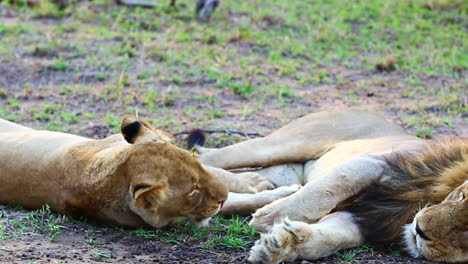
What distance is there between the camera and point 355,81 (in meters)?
6.80

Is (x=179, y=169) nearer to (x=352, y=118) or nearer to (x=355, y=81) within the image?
(x=352, y=118)

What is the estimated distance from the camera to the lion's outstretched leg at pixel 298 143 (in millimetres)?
4543

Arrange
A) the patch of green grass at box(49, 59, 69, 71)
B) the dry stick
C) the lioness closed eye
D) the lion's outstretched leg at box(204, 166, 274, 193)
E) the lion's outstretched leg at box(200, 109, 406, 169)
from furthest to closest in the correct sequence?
the dry stick < the patch of green grass at box(49, 59, 69, 71) < the lion's outstretched leg at box(200, 109, 406, 169) < the lion's outstretched leg at box(204, 166, 274, 193) < the lioness closed eye

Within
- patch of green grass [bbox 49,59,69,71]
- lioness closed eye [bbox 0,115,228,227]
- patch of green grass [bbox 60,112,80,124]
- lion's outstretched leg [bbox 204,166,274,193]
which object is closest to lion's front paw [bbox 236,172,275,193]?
lion's outstretched leg [bbox 204,166,274,193]

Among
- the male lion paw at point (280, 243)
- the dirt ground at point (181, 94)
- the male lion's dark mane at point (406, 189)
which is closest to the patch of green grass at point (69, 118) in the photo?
the dirt ground at point (181, 94)

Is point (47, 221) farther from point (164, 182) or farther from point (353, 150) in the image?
point (353, 150)

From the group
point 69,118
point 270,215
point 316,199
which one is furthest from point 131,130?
point 69,118

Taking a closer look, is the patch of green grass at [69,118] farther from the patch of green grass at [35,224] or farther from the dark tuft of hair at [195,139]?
the patch of green grass at [35,224]

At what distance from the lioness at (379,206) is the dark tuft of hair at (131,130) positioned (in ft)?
2.03

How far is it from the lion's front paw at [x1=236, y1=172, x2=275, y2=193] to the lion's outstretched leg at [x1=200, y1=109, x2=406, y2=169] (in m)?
0.21

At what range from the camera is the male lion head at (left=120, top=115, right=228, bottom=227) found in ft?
11.0

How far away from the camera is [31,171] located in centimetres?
379

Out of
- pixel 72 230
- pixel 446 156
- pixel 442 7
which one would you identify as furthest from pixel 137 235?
pixel 442 7

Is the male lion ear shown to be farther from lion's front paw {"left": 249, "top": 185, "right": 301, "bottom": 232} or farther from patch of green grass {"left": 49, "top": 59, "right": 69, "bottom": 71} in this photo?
patch of green grass {"left": 49, "top": 59, "right": 69, "bottom": 71}
